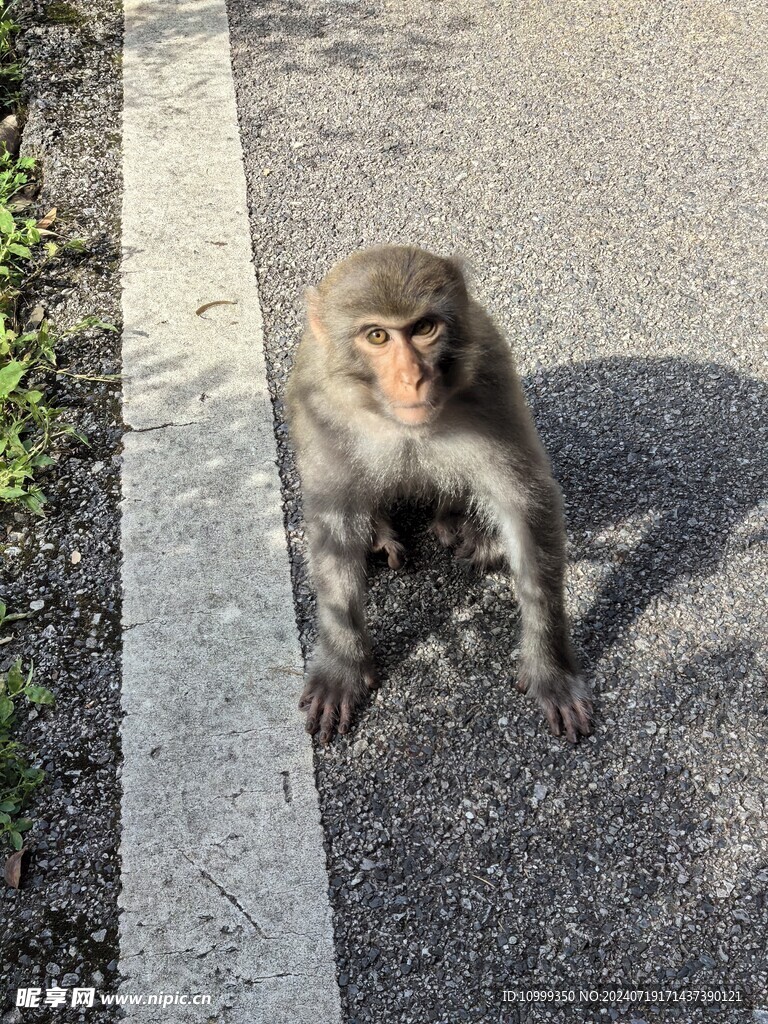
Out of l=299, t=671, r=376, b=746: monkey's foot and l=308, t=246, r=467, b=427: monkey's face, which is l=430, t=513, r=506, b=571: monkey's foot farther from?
l=308, t=246, r=467, b=427: monkey's face

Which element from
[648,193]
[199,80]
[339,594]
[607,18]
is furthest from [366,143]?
[339,594]

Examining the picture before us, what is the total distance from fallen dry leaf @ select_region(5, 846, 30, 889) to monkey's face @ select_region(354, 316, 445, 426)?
1569 millimetres

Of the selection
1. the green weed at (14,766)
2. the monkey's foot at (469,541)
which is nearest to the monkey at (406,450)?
the monkey's foot at (469,541)

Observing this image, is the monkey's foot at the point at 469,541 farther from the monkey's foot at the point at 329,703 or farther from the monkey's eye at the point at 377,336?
the monkey's eye at the point at 377,336

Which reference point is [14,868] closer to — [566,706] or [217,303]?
[566,706]

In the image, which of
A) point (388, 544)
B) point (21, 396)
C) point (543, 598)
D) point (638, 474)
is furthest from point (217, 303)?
point (543, 598)

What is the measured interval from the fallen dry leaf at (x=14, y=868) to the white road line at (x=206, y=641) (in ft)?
0.91

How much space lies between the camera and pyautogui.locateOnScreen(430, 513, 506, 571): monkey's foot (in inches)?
142

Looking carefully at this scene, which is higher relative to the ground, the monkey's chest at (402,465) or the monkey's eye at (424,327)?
the monkey's eye at (424,327)

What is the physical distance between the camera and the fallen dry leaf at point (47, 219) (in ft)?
15.8

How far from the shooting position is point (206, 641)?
3.46 meters

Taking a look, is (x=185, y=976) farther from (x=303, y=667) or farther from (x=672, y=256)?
(x=672, y=256)

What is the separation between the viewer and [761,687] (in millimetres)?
3307

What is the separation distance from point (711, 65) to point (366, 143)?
201 cm
